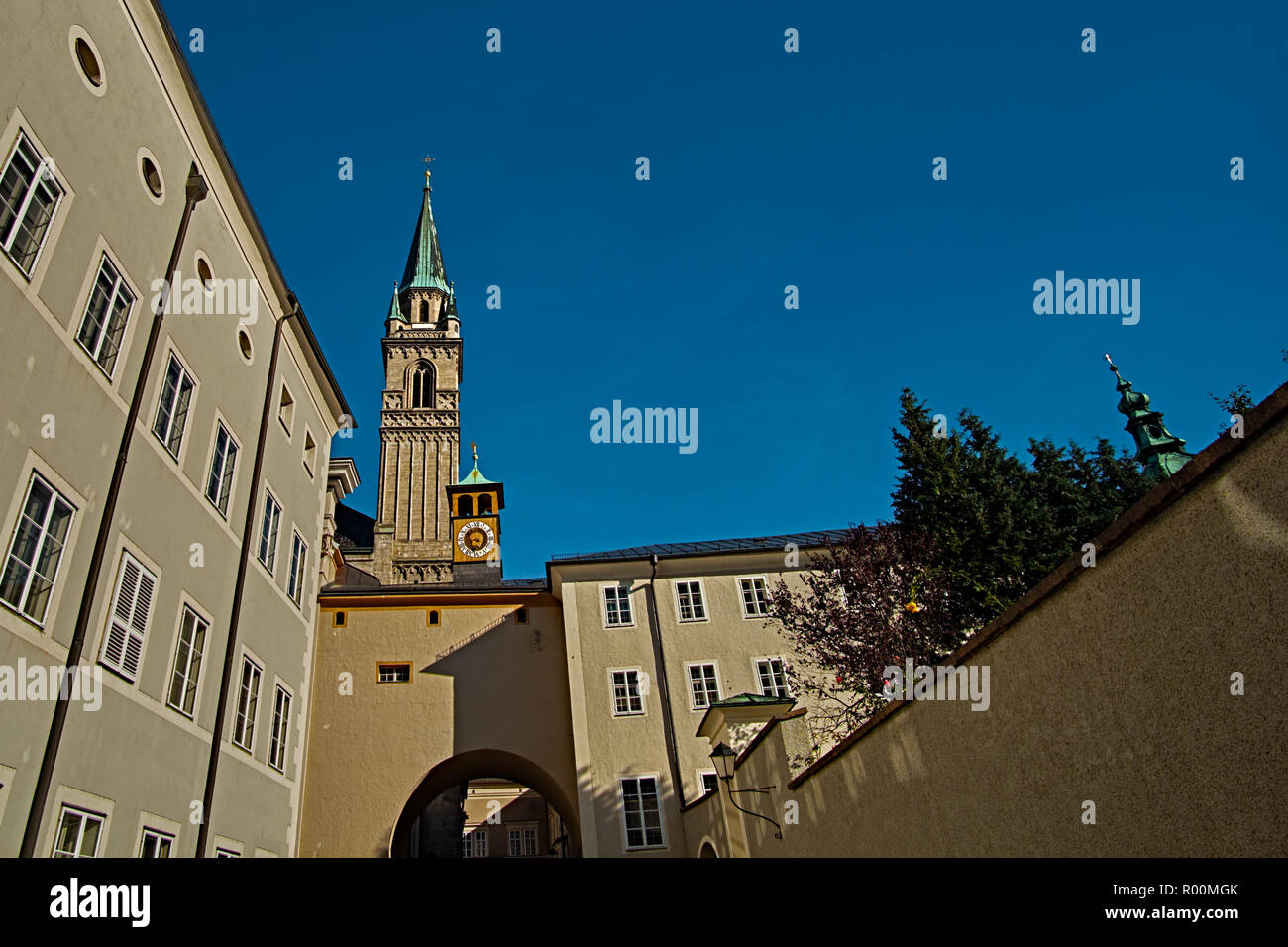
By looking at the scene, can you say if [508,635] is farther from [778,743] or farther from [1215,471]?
[1215,471]

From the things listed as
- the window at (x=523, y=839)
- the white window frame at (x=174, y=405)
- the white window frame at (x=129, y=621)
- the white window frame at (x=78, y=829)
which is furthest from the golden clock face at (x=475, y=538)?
the white window frame at (x=78, y=829)

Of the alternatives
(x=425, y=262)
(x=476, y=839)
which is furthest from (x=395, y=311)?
(x=476, y=839)

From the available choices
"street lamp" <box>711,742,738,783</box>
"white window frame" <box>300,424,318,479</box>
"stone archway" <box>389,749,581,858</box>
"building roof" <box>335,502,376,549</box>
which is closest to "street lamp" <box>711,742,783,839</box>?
"street lamp" <box>711,742,738,783</box>

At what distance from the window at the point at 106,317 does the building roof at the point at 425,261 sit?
79.5 m

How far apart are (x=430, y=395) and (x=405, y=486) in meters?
11.0

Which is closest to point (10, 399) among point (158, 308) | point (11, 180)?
point (11, 180)

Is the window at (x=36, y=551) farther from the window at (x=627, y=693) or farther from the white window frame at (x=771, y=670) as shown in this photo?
the white window frame at (x=771, y=670)

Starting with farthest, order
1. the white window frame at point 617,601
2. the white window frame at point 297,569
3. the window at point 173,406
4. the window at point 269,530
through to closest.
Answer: the white window frame at point 617,601 → the white window frame at point 297,569 → the window at point 269,530 → the window at point 173,406

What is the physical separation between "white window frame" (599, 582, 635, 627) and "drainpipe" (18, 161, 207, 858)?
15.6 metres

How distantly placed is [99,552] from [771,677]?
1857cm

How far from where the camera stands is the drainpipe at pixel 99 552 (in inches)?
396

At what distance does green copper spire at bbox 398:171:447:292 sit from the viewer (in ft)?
295

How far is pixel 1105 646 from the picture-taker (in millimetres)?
5637

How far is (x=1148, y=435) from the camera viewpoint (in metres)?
48.2
